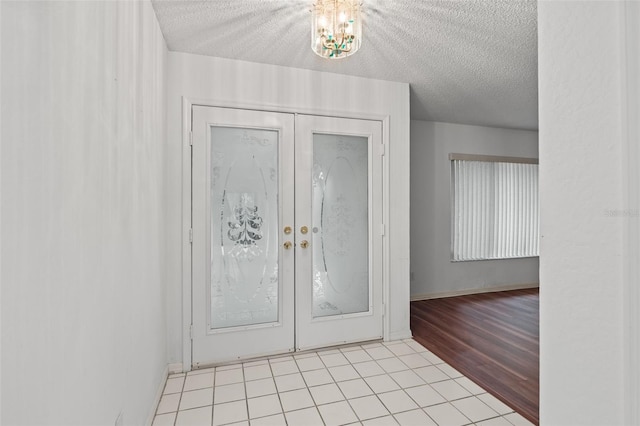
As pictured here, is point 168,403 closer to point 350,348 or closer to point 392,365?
point 350,348

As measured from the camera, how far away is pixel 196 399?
6.77ft

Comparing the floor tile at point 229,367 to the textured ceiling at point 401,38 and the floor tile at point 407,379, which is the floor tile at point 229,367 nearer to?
the floor tile at point 407,379

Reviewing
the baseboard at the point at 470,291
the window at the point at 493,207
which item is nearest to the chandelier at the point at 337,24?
the window at the point at 493,207

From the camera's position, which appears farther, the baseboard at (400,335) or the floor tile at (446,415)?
the baseboard at (400,335)

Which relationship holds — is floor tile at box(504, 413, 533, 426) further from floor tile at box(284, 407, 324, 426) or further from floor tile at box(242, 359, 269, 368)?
floor tile at box(242, 359, 269, 368)

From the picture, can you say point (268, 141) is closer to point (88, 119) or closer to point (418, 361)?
point (88, 119)

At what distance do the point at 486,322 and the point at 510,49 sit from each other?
2.67 m

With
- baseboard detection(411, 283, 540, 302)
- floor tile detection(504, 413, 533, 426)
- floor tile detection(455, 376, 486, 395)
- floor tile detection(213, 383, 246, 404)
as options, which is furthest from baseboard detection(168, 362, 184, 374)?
baseboard detection(411, 283, 540, 302)

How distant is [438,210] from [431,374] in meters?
2.59

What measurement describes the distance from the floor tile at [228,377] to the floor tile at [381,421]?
96 centimetres

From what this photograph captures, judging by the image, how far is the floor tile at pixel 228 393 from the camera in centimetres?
206

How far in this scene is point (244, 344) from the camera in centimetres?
259

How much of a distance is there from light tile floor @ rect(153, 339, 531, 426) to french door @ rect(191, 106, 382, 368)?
0.24m

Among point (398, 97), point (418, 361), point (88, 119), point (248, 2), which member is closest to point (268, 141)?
point (248, 2)
